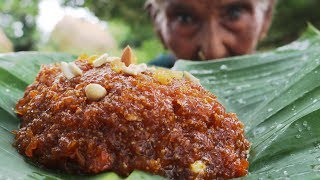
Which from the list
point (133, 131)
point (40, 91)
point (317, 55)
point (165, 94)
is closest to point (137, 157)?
point (133, 131)

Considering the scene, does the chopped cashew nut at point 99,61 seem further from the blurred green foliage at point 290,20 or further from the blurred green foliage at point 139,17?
the blurred green foliage at point 290,20

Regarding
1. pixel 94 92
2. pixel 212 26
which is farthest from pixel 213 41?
pixel 94 92

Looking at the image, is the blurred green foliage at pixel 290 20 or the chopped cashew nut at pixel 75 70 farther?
the blurred green foliage at pixel 290 20

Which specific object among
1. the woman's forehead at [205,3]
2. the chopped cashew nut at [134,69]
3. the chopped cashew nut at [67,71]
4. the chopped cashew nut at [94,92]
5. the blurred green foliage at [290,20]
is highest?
the blurred green foliage at [290,20]

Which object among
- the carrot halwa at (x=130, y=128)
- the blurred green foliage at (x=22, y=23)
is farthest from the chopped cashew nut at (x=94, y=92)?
the blurred green foliage at (x=22, y=23)

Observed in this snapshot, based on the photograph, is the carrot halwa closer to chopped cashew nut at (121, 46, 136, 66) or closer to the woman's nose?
chopped cashew nut at (121, 46, 136, 66)

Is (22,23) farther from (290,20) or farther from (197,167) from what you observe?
(197,167)

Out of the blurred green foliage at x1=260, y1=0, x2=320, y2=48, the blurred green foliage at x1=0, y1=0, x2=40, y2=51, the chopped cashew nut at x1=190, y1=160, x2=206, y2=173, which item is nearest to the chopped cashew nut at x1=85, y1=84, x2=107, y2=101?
the chopped cashew nut at x1=190, y1=160, x2=206, y2=173
